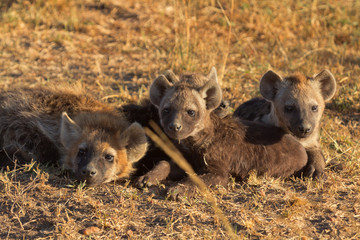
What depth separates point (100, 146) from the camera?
160 inches

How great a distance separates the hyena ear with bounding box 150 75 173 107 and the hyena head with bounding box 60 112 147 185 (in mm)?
339

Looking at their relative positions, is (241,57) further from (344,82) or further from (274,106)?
(274,106)

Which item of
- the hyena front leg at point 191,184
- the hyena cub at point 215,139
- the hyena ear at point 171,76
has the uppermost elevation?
the hyena ear at point 171,76

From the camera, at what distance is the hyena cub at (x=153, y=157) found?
4203 millimetres

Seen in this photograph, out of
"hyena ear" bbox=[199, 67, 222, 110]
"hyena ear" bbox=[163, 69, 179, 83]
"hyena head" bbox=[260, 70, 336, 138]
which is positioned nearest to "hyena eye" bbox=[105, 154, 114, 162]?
"hyena ear" bbox=[199, 67, 222, 110]

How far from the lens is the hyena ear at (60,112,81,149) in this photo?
420cm

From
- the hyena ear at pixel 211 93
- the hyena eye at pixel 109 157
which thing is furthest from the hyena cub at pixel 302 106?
the hyena eye at pixel 109 157

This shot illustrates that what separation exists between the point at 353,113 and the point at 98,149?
11.0ft

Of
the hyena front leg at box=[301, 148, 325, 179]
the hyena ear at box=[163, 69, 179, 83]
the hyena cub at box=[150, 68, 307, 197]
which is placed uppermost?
the hyena ear at box=[163, 69, 179, 83]

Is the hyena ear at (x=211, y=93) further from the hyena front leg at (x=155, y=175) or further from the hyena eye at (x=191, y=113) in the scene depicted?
the hyena front leg at (x=155, y=175)

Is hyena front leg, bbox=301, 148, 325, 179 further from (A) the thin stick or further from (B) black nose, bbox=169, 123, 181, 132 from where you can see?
(B) black nose, bbox=169, 123, 181, 132

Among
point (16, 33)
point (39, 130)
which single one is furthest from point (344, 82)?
point (16, 33)

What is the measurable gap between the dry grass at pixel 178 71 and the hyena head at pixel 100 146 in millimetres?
134

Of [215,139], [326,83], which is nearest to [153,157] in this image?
[215,139]
